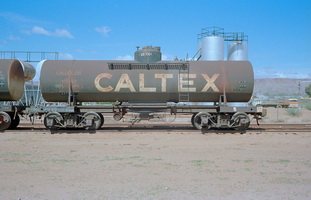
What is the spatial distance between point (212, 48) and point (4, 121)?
56.3 ft

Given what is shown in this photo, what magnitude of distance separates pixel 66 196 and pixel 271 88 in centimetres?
15614

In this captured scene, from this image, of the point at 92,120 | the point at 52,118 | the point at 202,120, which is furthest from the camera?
the point at 92,120

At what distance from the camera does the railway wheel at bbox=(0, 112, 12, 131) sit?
15875mm

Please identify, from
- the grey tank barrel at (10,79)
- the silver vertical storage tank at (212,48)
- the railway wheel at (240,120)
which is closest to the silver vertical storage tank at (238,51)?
the silver vertical storage tank at (212,48)

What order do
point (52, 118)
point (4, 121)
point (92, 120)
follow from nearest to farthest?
1. point (52, 118)
2. point (92, 120)
3. point (4, 121)

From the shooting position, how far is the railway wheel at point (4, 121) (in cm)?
1588

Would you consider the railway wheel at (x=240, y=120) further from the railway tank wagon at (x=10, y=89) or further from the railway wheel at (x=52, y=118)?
the railway tank wagon at (x=10, y=89)

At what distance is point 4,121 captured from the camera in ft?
52.2

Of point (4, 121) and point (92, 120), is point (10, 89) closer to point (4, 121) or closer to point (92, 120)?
point (4, 121)

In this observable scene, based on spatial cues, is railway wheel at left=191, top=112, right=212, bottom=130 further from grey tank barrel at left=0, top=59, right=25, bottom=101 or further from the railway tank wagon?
grey tank barrel at left=0, top=59, right=25, bottom=101

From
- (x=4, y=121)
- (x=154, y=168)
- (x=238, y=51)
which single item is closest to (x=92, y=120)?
(x=4, y=121)

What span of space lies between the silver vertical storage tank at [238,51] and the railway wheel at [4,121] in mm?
18946

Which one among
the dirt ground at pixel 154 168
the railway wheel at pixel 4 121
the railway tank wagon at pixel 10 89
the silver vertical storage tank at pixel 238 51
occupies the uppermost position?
the silver vertical storage tank at pixel 238 51

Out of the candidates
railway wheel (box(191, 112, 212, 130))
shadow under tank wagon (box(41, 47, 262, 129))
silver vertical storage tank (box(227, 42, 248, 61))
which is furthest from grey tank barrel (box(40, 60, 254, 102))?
silver vertical storage tank (box(227, 42, 248, 61))
